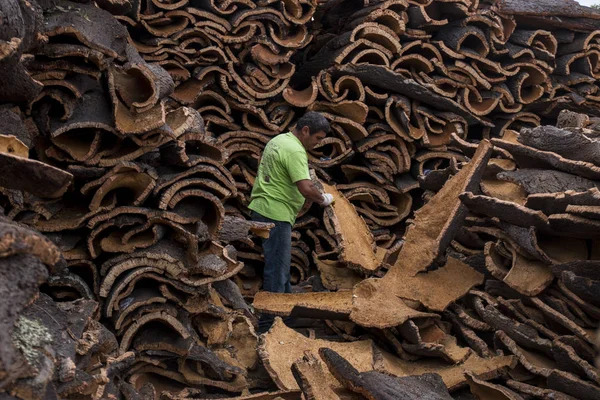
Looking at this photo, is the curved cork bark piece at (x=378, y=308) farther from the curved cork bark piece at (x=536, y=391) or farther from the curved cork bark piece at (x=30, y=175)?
the curved cork bark piece at (x=30, y=175)

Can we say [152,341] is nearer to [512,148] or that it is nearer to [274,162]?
[274,162]

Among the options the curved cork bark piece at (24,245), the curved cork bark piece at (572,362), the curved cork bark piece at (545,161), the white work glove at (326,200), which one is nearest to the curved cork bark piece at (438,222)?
the curved cork bark piece at (545,161)

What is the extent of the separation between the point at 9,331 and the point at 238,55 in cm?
402

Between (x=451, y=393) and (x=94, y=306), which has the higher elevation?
(x=94, y=306)

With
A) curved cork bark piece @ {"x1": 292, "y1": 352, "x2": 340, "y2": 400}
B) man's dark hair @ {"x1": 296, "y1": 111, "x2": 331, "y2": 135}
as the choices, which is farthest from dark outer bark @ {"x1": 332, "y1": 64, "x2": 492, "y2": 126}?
curved cork bark piece @ {"x1": 292, "y1": 352, "x2": 340, "y2": 400}

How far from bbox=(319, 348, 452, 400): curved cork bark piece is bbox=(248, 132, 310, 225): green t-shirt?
6.05 feet

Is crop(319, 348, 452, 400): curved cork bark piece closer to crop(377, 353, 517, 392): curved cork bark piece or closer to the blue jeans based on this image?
crop(377, 353, 517, 392): curved cork bark piece

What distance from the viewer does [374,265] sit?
4074 mm

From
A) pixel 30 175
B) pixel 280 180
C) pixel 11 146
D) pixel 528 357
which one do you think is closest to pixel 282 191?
pixel 280 180

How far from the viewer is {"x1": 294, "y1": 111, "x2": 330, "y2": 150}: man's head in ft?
14.5

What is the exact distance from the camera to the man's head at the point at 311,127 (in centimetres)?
442

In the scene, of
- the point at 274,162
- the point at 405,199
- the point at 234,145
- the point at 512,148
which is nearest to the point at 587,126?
the point at 512,148

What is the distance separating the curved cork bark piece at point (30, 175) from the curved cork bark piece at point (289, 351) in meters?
1.43

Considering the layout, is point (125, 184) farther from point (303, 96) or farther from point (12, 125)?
point (303, 96)
